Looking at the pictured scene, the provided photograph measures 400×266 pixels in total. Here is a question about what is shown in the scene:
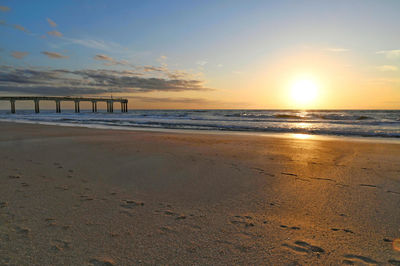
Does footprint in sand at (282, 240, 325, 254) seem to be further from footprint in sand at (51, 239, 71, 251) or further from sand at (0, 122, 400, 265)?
footprint in sand at (51, 239, 71, 251)

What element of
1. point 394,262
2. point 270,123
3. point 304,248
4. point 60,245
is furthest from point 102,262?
point 270,123

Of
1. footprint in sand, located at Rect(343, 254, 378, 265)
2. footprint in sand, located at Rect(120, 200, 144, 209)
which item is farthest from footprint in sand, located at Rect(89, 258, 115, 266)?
footprint in sand, located at Rect(343, 254, 378, 265)

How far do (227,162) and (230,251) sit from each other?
3868 mm

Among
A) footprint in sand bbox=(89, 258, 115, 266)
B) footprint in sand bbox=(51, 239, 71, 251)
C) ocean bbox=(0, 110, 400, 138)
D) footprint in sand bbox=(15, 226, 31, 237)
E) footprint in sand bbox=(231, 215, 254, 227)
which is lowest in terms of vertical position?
footprint in sand bbox=(231, 215, 254, 227)

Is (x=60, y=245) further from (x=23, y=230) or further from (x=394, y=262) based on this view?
(x=394, y=262)

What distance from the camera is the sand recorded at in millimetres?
2133

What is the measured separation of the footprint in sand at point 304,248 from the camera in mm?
2195

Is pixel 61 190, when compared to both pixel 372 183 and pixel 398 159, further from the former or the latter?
pixel 398 159

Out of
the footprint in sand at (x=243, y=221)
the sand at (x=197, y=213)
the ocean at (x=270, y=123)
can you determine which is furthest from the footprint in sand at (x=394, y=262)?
the ocean at (x=270, y=123)

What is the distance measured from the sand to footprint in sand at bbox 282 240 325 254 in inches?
0.4

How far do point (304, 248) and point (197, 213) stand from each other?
1359 millimetres

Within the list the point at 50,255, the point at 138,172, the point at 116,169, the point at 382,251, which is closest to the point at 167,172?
the point at 138,172

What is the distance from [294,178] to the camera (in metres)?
4.62

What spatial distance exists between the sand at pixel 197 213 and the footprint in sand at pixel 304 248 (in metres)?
0.01
